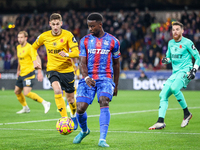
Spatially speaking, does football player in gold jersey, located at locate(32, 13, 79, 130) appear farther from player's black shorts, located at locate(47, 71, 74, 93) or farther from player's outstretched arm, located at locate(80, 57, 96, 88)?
player's outstretched arm, located at locate(80, 57, 96, 88)

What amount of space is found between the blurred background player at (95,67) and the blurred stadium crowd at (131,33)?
17.0 m

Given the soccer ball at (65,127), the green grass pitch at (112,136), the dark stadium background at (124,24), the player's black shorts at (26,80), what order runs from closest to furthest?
the green grass pitch at (112,136)
the soccer ball at (65,127)
the player's black shorts at (26,80)
the dark stadium background at (124,24)

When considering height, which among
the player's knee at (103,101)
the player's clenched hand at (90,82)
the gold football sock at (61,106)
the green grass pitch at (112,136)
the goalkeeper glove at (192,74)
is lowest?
the green grass pitch at (112,136)

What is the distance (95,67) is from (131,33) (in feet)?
65.4

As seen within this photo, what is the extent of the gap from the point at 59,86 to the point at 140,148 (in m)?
3.02

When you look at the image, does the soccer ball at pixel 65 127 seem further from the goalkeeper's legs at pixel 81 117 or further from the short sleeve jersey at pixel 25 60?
the short sleeve jersey at pixel 25 60

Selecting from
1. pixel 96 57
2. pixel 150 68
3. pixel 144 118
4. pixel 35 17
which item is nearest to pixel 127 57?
pixel 150 68

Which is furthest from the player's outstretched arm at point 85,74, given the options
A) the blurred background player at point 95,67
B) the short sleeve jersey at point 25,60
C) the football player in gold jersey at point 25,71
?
the short sleeve jersey at point 25,60

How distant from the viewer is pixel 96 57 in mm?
5793

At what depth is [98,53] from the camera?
5.78 metres

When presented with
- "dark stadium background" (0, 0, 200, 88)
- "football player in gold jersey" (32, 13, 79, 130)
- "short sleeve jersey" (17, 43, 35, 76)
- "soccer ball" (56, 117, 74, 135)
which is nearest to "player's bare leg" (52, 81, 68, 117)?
"football player in gold jersey" (32, 13, 79, 130)

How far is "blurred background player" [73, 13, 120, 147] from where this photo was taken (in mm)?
5609

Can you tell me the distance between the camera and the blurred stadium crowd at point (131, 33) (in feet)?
76.8

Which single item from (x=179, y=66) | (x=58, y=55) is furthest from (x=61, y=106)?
(x=179, y=66)
